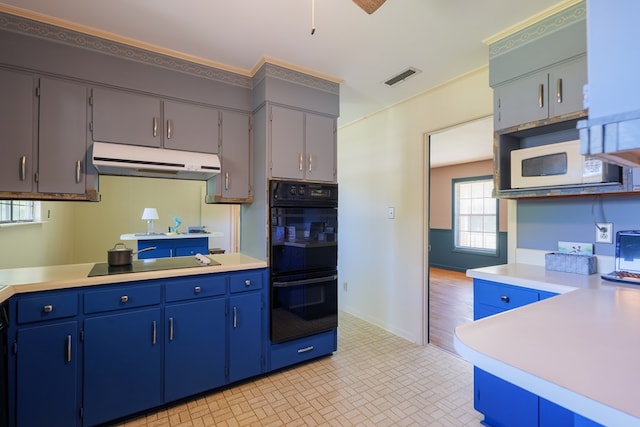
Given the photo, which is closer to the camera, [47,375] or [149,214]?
[47,375]

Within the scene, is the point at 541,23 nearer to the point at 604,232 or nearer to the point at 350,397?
the point at 604,232

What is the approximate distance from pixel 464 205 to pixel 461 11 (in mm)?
5630

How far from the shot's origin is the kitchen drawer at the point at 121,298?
1791 millimetres

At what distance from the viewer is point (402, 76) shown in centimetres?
272

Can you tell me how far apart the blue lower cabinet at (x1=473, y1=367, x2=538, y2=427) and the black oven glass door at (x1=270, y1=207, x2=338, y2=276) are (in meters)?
1.41

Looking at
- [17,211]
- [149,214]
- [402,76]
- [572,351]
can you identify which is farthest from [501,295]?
[149,214]

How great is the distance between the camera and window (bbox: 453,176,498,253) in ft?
20.6

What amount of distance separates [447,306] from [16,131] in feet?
15.8

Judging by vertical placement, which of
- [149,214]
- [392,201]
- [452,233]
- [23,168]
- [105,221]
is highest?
[23,168]

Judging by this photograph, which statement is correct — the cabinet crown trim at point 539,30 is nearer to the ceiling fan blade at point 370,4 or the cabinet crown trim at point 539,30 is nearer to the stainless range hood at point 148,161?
the ceiling fan blade at point 370,4

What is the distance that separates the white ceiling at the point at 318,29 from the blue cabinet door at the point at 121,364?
193 centimetres

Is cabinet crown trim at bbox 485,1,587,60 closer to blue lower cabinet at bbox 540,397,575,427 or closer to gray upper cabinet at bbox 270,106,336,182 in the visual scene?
gray upper cabinet at bbox 270,106,336,182

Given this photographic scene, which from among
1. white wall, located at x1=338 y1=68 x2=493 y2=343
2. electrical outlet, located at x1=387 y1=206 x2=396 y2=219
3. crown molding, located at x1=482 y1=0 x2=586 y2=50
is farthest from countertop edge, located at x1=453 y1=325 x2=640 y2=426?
electrical outlet, located at x1=387 y1=206 x2=396 y2=219

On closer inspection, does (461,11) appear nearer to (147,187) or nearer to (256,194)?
(256,194)
